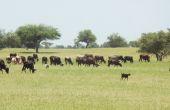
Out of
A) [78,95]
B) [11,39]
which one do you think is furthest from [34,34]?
[78,95]

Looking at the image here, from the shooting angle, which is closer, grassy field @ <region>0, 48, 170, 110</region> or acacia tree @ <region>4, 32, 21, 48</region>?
grassy field @ <region>0, 48, 170, 110</region>

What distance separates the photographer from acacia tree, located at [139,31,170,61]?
7781 cm

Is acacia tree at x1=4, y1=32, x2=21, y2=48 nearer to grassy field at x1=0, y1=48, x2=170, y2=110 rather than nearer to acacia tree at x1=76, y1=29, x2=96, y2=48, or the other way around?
acacia tree at x1=76, y1=29, x2=96, y2=48

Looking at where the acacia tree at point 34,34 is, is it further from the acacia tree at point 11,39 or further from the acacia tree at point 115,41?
the acacia tree at point 115,41

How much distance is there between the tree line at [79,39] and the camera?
80125mm

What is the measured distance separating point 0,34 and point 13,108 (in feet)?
334

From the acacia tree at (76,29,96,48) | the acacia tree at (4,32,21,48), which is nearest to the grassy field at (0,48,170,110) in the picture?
the acacia tree at (4,32,21,48)

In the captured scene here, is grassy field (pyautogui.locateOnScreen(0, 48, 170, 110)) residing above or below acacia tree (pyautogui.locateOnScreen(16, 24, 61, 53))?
below

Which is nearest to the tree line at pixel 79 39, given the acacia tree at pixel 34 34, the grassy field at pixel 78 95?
the acacia tree at pixel 34 34

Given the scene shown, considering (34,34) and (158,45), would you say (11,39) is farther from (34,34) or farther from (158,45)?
(158,45)

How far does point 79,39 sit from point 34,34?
56.4m

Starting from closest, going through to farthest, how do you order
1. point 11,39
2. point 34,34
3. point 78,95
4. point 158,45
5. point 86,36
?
1. point 78,95
2. point 158,45
3. point 34,34
4. point 11,39
5. point 86,36

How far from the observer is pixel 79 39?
555 feet

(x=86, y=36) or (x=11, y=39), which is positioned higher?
(x=86, y=36)
